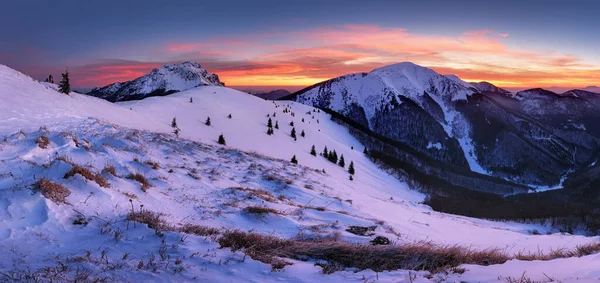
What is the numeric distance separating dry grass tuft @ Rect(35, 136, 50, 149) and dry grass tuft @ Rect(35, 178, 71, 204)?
261 inches

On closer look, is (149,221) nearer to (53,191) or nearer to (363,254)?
(53,191)

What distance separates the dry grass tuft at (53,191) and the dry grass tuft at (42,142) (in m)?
6.62

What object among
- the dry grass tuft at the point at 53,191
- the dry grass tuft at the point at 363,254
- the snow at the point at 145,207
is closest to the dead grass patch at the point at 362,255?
the dry grass tuft at the point at 363,254

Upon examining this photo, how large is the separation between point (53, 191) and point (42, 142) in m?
7.36

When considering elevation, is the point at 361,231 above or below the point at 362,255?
below

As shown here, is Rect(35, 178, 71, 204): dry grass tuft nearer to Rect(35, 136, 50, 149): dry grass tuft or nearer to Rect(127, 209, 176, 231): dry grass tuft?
Rect(127, 209, 176, 231): dry grass tuft

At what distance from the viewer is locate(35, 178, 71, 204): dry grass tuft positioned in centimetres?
735

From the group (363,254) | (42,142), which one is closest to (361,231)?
(363,254)

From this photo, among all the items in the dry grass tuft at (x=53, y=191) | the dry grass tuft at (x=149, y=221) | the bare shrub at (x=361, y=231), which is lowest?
the bare shrub at (x=361, y=231)

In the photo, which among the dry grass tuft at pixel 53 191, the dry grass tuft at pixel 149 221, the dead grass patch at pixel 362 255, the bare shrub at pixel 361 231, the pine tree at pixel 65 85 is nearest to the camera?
the dead grass patch at pixel 362 255

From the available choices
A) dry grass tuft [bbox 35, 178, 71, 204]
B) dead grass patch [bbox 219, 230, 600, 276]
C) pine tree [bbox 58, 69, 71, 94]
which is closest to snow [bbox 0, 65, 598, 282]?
dry grass tuft [bbox 35, 178, 71, 204]

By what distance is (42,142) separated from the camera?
518 inches

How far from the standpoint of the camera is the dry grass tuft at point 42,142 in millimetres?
12889

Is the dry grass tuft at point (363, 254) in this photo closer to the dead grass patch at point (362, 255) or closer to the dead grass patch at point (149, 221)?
the dead grass patch at point (362, 255)
